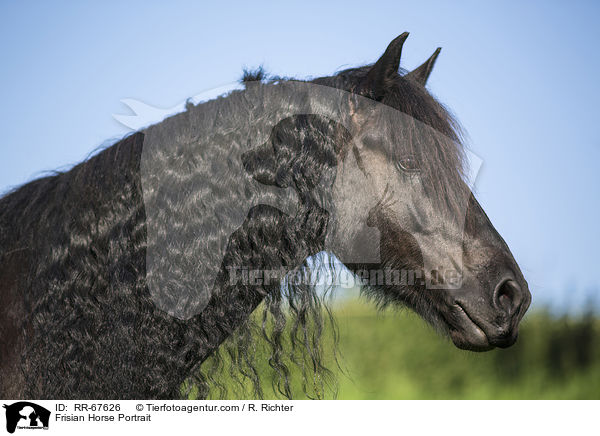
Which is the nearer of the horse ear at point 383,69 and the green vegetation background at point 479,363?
the horse ear at point 383,69

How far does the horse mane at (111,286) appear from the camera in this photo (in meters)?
2.21

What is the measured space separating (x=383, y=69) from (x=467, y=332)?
144 centimetres

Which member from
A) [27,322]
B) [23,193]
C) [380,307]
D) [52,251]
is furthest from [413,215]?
[23,193]

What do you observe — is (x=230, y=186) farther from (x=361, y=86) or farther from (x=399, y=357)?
(x=399, y=357)

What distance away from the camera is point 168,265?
2.23m

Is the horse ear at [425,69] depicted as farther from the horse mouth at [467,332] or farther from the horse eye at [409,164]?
the horse mouth at [467,332]

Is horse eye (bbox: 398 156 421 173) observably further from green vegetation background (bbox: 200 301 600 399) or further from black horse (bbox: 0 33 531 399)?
green vegetation background (bbox: 200 301 600 399)

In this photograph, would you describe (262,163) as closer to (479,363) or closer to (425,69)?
(425,69)

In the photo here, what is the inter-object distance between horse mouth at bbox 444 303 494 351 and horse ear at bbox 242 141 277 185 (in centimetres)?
118

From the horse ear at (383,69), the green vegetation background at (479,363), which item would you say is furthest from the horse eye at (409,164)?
the green vegetation background at (479,363)

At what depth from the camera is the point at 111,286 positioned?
2215 mm

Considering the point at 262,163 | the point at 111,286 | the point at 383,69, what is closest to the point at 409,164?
the point at 383,69

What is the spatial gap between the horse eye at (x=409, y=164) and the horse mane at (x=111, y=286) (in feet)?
0.17
